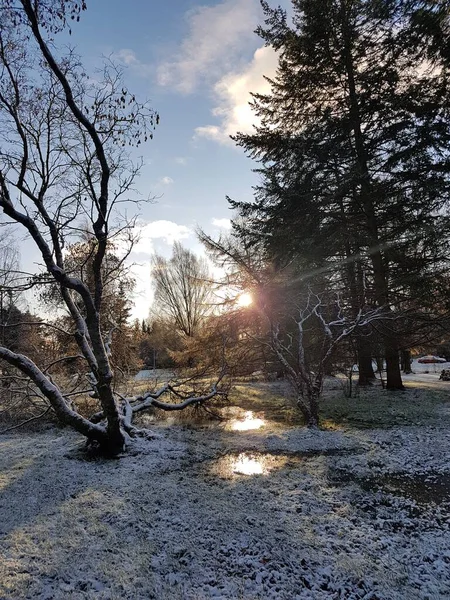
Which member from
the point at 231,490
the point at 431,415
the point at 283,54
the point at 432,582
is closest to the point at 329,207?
the point at 283,54

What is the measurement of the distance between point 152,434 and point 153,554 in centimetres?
381

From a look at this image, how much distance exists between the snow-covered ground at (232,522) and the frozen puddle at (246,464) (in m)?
0.03

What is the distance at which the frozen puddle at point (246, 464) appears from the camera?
193 inches

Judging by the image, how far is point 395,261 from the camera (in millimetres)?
11008

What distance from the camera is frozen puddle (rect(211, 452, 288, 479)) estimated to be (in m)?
4.89

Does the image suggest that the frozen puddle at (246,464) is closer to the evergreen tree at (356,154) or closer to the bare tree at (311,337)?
the bare tree at (311,337)

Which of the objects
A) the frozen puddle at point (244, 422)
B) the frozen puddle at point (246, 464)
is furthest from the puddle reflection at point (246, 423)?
the frozen puddle at point (246, 464)

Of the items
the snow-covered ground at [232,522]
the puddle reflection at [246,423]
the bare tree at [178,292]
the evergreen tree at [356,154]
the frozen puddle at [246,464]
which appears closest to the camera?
the snow-covered ground at [232,522]

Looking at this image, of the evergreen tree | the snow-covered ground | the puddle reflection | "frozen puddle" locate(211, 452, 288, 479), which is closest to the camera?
the snow-covered ground

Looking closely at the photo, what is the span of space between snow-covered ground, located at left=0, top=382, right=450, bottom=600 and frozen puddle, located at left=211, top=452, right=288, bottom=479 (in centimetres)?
3

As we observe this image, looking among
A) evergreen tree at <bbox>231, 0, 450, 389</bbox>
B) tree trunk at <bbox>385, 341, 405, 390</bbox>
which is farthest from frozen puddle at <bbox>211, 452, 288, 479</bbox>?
tree trunk at <bbox>385, 341, 405, 390</bbox>

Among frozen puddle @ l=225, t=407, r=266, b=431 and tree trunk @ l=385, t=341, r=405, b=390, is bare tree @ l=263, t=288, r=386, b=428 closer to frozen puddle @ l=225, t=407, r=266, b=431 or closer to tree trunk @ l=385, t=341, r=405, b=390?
frozen puddle @ l=225, t=407, r=266, b=431

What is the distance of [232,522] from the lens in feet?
11.6

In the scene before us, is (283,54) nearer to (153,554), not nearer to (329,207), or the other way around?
(329,207)
